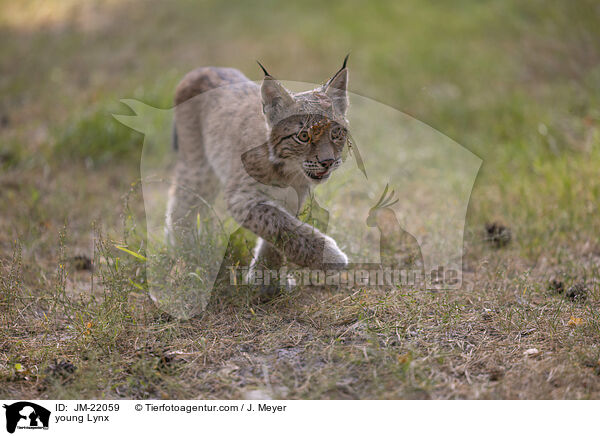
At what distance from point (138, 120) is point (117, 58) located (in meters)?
3.78

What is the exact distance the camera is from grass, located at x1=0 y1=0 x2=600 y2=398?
3.09 meters

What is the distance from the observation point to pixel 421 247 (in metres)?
4.70

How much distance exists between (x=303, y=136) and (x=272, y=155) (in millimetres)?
307

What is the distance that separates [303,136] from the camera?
3.75 meters

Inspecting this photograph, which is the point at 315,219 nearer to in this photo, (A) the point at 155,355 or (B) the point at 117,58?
(A) the point at 155,355

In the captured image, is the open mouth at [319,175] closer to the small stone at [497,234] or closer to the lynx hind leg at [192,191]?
the lynx hind leg at [192,191]

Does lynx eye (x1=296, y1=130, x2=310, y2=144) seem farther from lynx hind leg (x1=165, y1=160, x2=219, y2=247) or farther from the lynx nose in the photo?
lynx hind leg (x1=165, y1=160, x2=219, y2=247)
